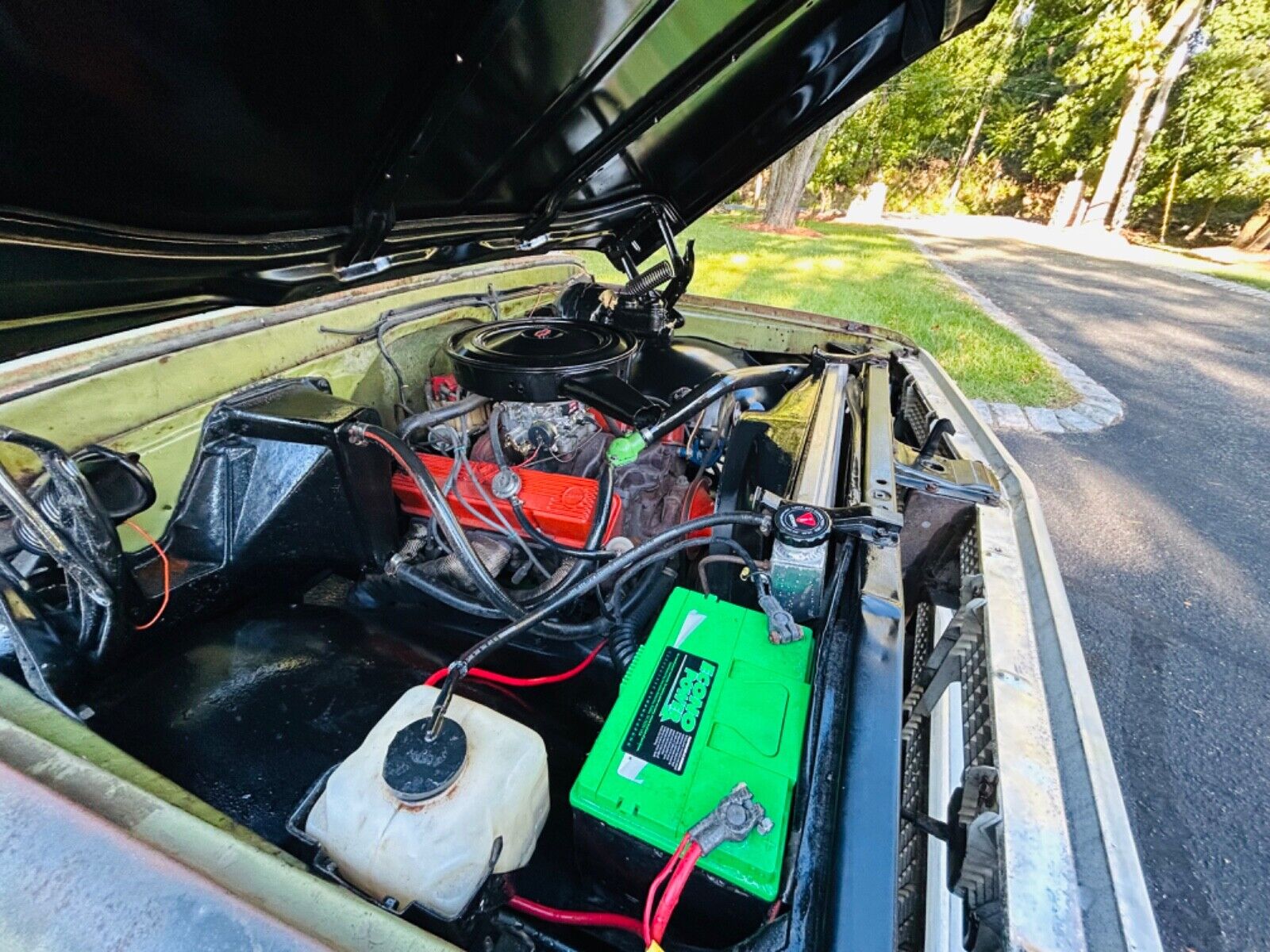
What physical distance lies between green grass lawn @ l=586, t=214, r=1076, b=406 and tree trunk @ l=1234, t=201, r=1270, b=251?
10.0 metres

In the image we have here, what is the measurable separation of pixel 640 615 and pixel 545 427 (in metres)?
0.58

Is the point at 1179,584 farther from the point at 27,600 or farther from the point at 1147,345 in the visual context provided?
the point at 1147,345

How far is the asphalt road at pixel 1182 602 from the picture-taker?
156 cm

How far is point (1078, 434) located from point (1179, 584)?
5.52ft

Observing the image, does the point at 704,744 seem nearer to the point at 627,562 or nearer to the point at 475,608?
the point at 627,562

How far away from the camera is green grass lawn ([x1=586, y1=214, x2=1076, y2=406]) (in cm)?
462

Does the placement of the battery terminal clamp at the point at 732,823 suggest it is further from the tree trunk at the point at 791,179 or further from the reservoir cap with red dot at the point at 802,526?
the tree trunk at the point at 791,179

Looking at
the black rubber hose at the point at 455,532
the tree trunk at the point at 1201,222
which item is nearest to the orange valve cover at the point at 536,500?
the black rubber hose at the point at 455,532

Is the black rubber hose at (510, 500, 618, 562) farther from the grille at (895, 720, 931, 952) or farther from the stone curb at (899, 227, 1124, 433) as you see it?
the stone curb at (899, 227, 1124, 433)

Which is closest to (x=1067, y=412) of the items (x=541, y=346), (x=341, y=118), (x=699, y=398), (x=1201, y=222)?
(x=699, y=398)

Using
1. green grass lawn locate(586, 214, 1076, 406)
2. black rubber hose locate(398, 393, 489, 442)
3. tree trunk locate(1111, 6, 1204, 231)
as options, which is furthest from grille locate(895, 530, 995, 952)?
tree trunk locate(1111, 6, 1204, 231)

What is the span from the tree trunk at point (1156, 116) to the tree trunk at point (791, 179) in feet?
25.2

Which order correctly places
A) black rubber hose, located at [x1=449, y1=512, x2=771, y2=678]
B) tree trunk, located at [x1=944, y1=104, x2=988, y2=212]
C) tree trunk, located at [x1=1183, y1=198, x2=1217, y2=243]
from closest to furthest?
1. black rubber hose, located at [x1=449, y1=512, x2=771, y2=678]
2. tree trunk, located at [x1=1183, y1=198, x2=1217, y2=243]
3. tree trunk, located at [x1=944, y1=104, x2=988, y2=212]

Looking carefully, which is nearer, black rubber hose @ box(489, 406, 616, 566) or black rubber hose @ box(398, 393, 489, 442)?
black rubber hose @ box(489, 406, 616, 566)
